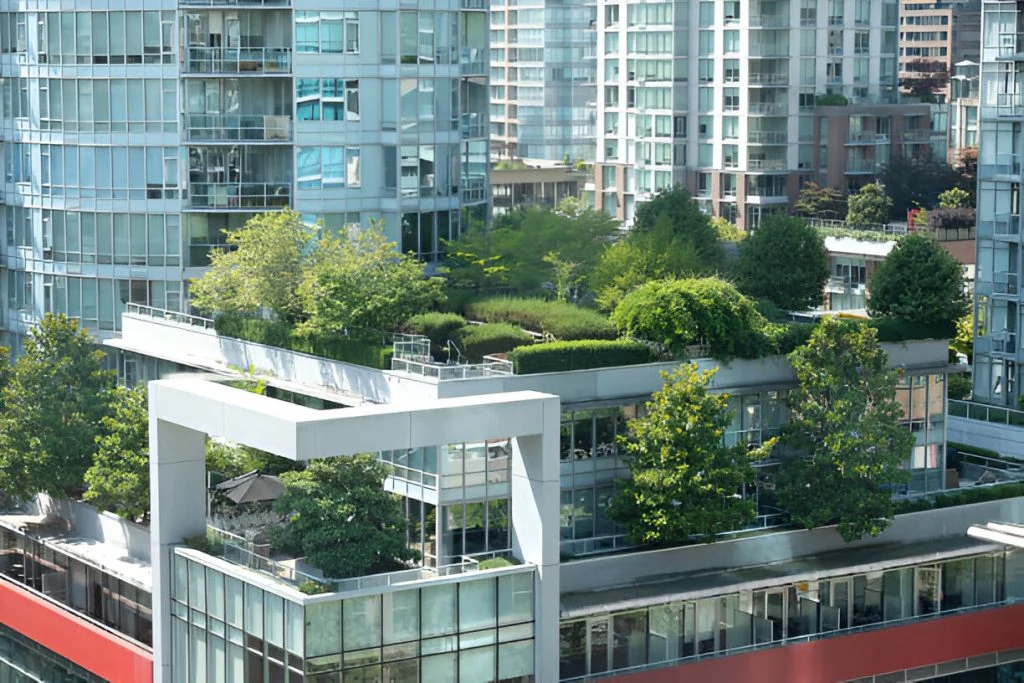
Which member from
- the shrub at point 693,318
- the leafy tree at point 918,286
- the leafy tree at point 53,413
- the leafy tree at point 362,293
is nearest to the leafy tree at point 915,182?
the leafy tree at point 918,286

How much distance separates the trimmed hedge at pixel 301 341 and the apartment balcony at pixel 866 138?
7901 cm

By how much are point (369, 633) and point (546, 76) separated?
126m

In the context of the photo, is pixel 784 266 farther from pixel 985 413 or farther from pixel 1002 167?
pixel 1002 167

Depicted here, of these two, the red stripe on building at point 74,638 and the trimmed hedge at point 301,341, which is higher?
the trimmed hedge at point 301,341

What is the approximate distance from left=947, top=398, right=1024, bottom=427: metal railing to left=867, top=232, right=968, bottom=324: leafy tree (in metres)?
9.43

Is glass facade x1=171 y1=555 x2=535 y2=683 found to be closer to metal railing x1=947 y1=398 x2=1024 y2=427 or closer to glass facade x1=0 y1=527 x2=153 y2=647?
glass facade x1=0 y1=527 x2=153 y2=647

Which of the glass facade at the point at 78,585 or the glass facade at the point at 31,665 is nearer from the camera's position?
the glass facade at the point at 78,585

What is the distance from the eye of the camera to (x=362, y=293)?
219 ft

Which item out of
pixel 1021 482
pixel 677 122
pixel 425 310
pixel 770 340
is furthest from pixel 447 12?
pixel 677 122

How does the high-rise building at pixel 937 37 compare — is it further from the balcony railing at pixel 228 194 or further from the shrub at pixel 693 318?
the shrub at pixel 693 318

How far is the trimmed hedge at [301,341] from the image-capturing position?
6334cm

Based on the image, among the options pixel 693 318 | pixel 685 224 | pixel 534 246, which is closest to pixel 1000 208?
pixel 685 224

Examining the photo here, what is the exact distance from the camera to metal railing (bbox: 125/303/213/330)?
73750mm

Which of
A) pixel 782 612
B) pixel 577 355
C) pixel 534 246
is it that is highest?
pixel 534 246
